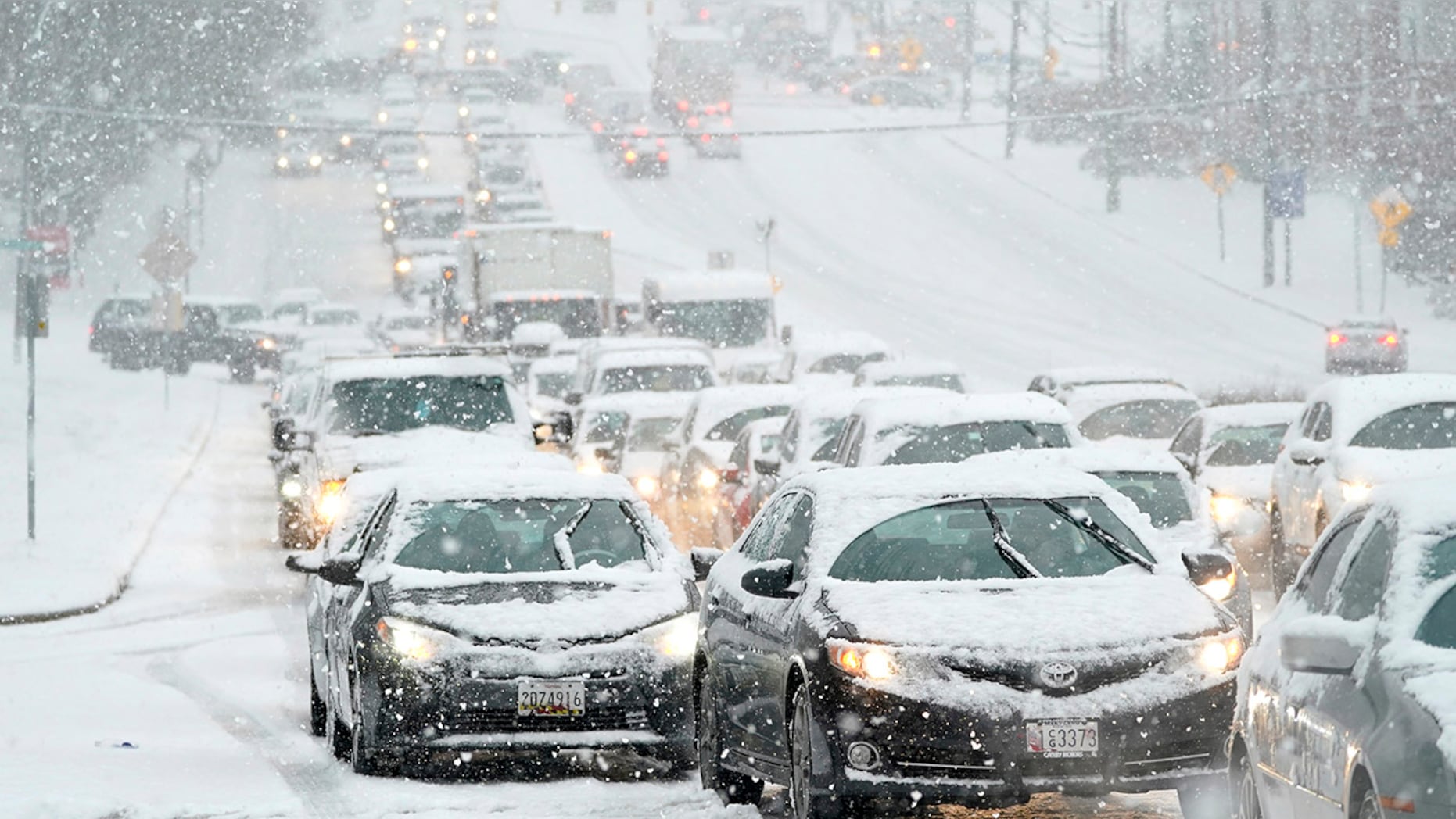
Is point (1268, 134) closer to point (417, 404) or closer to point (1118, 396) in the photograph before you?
point (1118, 396)

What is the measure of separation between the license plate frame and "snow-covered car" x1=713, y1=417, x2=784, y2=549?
11.2 meters

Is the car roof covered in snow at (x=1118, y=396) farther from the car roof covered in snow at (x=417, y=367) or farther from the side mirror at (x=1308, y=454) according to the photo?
the side mirror at (x=1308, y=454)

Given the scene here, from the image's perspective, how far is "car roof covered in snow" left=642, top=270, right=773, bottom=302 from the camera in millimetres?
42375

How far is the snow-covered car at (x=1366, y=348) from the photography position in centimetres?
4866

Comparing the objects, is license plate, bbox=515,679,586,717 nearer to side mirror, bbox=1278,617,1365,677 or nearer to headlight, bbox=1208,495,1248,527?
side mirror, bbox=1278,617,1365,677

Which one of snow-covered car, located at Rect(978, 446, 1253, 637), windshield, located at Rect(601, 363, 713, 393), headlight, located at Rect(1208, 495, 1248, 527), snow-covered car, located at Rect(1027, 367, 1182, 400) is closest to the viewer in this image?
snow-covered car, located at Rect(978, 446, 1253, 637)

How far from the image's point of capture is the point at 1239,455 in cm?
2228

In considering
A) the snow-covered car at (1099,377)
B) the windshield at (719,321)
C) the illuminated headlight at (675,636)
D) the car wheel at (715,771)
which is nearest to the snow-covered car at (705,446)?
the snow-covered car at (1099,377)

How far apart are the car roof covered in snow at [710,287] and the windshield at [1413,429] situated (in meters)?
23.9

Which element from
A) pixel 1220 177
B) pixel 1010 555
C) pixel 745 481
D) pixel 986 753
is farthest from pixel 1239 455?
pixel 1220 177

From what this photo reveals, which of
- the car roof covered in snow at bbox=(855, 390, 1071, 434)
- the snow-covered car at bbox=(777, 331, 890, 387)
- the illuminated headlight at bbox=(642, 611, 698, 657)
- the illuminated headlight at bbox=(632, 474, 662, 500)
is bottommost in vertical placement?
the snow-covered car at bbox=(777, 331, 890, 387)

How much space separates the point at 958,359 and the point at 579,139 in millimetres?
44605

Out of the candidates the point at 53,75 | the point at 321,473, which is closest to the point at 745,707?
the point at 321,473

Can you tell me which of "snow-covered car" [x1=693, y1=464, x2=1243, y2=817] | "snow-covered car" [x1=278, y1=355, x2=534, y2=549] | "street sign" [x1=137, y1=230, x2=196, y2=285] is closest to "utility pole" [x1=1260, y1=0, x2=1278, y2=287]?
"street sign" [x1=137, y1=230, x2=196, y2=285]
